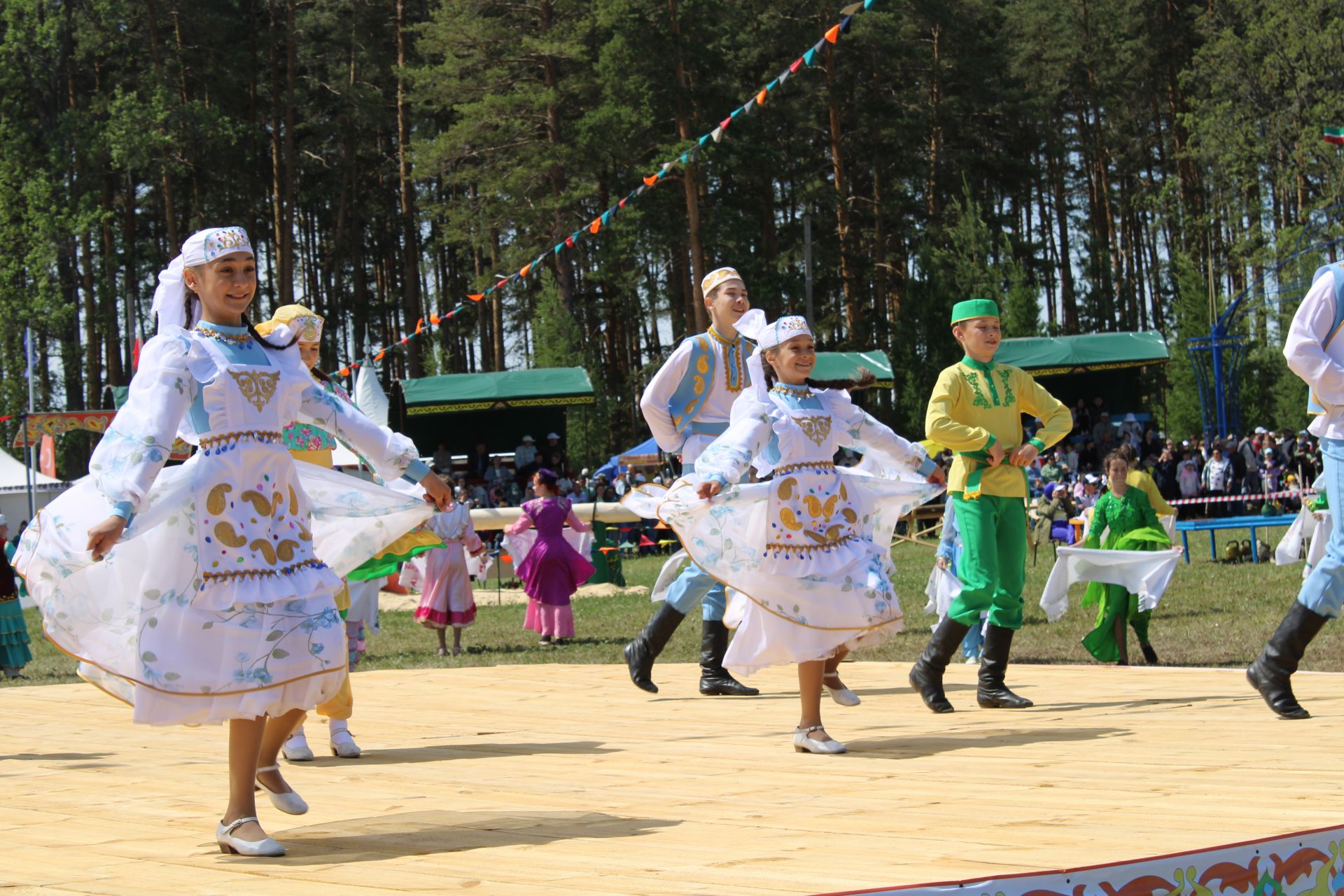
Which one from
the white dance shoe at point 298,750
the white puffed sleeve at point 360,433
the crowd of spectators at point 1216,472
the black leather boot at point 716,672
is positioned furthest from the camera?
the crowd of spectators at point 1216,472

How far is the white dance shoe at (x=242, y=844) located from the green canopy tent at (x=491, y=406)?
24.6 m

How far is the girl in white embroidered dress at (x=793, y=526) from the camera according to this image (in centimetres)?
520

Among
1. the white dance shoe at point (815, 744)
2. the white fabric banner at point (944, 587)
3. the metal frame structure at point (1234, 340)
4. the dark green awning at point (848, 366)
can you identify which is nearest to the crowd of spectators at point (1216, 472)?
the metal frame structure at point (1234, 340)

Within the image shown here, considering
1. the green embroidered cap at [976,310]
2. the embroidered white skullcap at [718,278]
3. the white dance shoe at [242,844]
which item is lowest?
the white dance shoe at [242,844]

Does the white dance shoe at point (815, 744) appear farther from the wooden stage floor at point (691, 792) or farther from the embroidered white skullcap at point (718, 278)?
the embroidered white skullcap at point (718, 278)

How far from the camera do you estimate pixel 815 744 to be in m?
5.13

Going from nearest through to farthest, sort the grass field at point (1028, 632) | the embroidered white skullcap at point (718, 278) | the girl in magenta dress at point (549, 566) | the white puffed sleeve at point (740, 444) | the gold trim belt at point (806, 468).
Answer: the white puffed sleeve at point (740, 444) → the gold trim belt at point (806, 468) → the embroidered white skullcap at point (718, 278) → the grass field at point (1028, 632) → the girl in magenta dress at point (549, 566)

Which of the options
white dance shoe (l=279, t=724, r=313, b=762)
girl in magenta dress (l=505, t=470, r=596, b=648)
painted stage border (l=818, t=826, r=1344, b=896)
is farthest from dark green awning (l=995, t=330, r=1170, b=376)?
painted stage border (l=818, t=826, r=1344, b=896)

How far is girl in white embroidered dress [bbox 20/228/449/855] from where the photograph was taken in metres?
3.76

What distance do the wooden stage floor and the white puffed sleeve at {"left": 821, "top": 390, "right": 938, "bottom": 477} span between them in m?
1.04

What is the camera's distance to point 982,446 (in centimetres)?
614

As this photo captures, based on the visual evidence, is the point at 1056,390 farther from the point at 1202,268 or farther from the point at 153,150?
the point at 153,150

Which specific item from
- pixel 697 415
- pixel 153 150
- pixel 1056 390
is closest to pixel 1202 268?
pixel 1056 390

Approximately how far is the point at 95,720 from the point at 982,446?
442 centimetres
